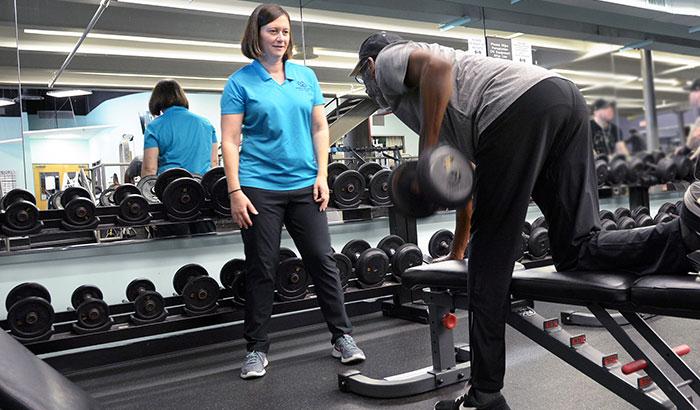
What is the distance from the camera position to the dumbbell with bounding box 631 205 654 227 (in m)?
4.06

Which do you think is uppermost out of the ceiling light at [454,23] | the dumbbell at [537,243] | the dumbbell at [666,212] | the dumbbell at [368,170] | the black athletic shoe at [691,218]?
the ceiling light at [454,23]

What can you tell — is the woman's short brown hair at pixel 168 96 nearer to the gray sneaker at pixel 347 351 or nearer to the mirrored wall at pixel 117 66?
the mirrored wall at pixel 117 66

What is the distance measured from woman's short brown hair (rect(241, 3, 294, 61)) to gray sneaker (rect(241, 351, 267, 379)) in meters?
1.17

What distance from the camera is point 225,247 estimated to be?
3.21 m

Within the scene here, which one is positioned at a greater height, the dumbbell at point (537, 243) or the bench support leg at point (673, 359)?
the dumbbell at point (537, 243)

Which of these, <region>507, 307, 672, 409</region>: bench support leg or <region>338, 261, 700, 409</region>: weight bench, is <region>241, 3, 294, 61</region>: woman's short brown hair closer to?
<region>338, 261, 700, 409</region>: weight bench

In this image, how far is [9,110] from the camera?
3855 mm

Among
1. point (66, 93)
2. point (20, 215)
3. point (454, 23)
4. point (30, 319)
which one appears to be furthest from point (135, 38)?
point (454, 23)

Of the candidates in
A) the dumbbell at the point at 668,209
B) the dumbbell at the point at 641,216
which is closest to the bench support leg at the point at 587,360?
the dumbbell at the point at 641,216

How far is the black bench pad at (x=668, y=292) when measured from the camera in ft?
3.72

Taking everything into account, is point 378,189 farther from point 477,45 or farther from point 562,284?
point 477,45

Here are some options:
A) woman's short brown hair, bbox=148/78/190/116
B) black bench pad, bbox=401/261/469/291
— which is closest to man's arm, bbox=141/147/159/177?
woman's short brown hair, bbox=148/78/190/116

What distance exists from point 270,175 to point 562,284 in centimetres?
122

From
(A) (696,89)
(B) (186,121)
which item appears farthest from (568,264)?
(B) (186,121)
